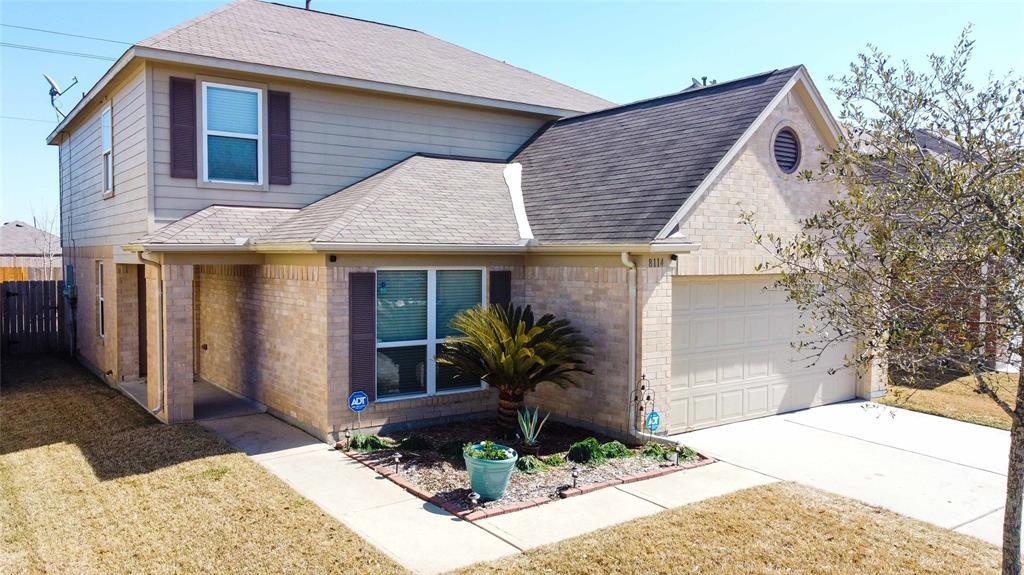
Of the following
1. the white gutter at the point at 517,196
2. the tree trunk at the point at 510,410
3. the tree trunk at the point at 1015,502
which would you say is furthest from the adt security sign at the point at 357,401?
the tree trunk at the point at 1015,502

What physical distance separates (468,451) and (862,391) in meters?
8.66

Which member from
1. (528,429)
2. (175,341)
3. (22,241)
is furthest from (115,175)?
(22,241)

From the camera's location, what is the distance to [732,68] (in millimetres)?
20188

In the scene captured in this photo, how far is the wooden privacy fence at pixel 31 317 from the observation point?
17828 mm

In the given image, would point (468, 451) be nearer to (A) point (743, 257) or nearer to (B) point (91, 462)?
(B) point (91, 462)

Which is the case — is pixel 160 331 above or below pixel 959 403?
above

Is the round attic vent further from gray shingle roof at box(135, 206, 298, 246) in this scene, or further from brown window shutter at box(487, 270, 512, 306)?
gray shingle roof at box(135, 206, 298, 246)

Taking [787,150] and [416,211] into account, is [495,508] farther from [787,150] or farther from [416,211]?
[787,150]

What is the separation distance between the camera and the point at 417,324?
34.1 feet

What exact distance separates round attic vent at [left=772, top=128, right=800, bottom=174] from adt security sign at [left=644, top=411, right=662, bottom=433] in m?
4.44

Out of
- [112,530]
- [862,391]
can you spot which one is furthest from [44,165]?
[862,391]

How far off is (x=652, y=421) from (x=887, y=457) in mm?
3061

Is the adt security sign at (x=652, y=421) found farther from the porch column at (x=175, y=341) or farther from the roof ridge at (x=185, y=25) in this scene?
the roof ridge at (x=185, y=25)

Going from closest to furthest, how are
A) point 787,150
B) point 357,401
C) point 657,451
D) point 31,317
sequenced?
1. point 657,451
2. point 357,401
3. point 787,150
4. point 31,317
